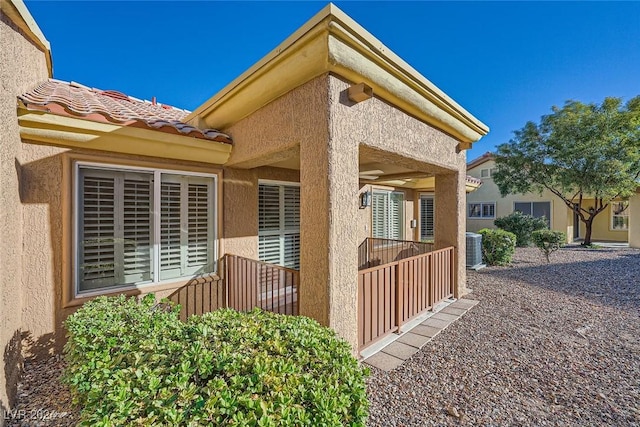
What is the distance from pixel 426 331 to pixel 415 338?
1.43 feet

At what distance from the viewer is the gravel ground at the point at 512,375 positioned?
3.08 m

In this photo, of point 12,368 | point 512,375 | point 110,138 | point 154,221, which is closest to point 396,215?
point 512,375

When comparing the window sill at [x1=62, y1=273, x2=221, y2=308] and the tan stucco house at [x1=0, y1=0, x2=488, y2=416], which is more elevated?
the tan stucco house at [x1=0, y1=0, x2=488, y2=416]

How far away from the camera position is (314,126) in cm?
376

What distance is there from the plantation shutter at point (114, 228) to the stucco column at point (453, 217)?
7062 mm

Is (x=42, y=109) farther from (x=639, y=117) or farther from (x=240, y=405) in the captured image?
(x=639, y=117)

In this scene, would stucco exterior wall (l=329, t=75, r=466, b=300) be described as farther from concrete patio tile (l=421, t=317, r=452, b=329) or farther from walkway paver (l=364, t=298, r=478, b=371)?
concrete patio tile (l=421, t=317, r=452, b=329)

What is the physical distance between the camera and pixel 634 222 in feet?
57.4

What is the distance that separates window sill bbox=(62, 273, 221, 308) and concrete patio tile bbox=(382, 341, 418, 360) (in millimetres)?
3865

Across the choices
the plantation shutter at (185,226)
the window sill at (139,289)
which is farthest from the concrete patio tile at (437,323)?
the plantation shutter at (185,226)

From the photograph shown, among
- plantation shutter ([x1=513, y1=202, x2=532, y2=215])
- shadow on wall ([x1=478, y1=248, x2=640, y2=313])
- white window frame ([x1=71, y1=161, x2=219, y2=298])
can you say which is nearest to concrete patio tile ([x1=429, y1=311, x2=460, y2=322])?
shadow on wall ([x1=478, y1=248, x2=640, y2=313])

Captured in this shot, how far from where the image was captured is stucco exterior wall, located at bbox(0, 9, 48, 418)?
9.62ft

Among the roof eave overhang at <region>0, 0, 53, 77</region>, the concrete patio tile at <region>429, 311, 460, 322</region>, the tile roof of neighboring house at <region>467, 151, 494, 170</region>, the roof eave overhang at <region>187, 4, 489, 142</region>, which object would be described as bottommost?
the concrete patio tile at <region>429, 311, 460, 322</region>

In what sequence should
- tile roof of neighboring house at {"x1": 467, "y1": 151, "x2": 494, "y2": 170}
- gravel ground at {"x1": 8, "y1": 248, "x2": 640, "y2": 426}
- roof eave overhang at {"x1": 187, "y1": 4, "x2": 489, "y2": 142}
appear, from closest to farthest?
1. gravel ground at {"x1": 8, "y1": 248, "x2": 640, "y2": 426}
2. roof eave overhang at {"x1": 187, "y1": 4, "x2": 489, "y2": 142}
3. tile roof of neighboring house at {"x1": 467, "y1": 151, "x2": 494, "y2": 170}
